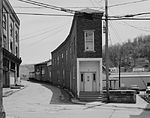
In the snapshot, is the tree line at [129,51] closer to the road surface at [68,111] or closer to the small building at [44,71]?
the small building at [44,71]

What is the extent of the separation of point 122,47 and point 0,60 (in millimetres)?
92304

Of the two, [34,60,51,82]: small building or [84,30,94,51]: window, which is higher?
[84,30,94,51]: window

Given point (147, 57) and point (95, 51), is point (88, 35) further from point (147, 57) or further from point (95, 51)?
point (147, 57)

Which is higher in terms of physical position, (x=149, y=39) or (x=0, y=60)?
(x=149, y=39)

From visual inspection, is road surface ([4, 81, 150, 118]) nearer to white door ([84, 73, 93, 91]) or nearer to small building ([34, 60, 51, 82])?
white door ([84, 73, 93, 91])

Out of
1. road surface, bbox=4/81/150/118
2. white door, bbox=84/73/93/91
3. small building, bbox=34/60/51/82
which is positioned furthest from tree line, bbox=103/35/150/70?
road surface, bbox=4/81/150/118

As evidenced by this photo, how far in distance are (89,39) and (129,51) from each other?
73097 millimetres

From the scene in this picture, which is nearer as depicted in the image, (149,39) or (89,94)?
(89,94)

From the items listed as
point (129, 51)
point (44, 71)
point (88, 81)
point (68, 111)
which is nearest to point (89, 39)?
point (88, 81)

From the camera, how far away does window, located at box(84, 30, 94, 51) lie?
31.9m

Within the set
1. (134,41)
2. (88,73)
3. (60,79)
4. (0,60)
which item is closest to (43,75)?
(60,79)

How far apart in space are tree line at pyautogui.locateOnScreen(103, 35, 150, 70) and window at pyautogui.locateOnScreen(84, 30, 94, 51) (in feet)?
226

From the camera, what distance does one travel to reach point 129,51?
103312 mm

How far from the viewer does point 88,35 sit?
32.1 meters
